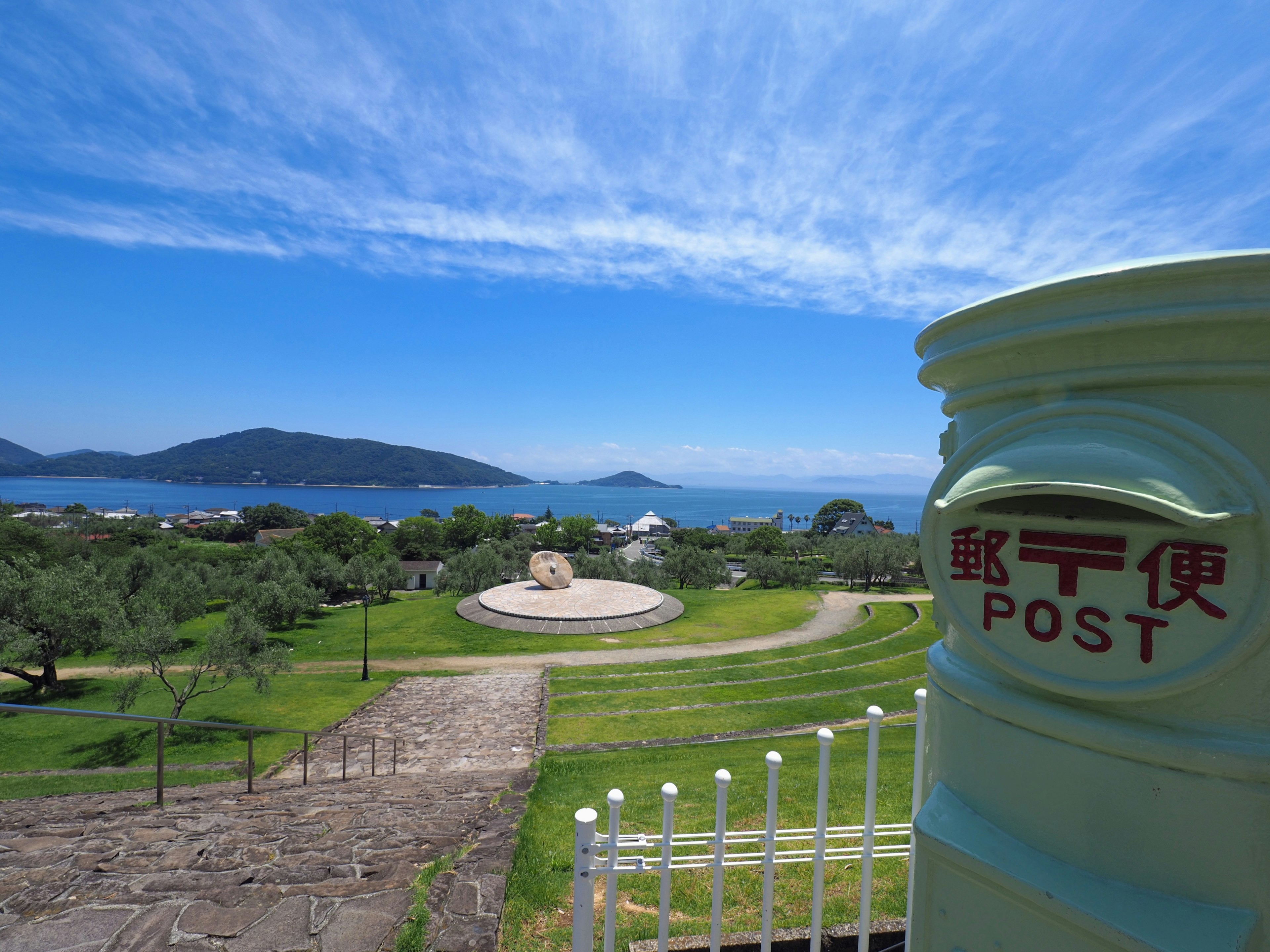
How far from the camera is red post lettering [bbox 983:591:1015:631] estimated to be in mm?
1635

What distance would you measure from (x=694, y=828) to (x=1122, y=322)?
5608 mm

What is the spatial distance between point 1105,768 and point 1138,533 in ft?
2.04

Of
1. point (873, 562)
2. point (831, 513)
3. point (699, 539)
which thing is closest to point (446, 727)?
point (873, 562)

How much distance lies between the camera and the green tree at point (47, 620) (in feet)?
55.2

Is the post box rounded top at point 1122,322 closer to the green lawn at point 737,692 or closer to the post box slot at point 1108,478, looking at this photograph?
the post box slot at point 1108,478

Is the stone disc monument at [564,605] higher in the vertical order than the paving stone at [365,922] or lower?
lower

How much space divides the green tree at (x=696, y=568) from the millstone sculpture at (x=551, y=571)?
13.6 metres

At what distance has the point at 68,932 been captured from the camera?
359cm

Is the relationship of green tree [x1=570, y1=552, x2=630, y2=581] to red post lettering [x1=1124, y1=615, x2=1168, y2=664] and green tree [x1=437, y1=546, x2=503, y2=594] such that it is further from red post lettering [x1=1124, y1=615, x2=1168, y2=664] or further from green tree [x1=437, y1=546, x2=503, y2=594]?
red post lettering [x1=1124, y1=615, x2=1168, y2=664]

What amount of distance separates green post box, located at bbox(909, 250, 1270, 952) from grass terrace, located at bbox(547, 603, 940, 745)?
1249cm

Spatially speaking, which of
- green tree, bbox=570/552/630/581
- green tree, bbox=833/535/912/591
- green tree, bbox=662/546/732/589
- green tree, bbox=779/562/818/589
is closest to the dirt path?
green tree, bbox=570/552/630/581

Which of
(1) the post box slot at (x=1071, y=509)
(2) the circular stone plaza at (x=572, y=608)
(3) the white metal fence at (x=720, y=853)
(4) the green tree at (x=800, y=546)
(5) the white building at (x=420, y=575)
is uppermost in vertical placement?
(1) the post box slot at (x=1071, y=509)

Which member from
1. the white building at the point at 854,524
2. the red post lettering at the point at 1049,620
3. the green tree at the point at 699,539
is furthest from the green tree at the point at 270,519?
the red post lettering at the point at 1049,620

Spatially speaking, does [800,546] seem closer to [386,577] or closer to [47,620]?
[386,577]
